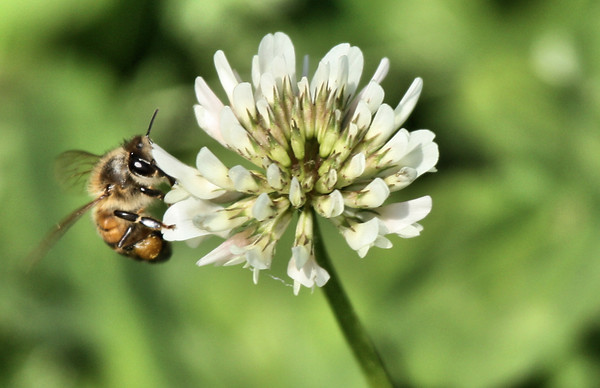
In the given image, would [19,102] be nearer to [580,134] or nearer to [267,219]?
[267,219]

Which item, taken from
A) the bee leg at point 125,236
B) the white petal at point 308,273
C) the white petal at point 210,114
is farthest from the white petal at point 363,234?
the bee leg at point 125,236

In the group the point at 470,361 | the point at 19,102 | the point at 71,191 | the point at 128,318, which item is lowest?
the point at 470,361

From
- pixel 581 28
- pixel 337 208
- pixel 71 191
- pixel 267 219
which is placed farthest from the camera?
pixel 581 28

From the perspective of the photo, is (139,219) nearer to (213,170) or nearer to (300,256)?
(213,170)

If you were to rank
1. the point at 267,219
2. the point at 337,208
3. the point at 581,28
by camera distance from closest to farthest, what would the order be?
the point at 337,208
the point at 267,219
the point at 581,28

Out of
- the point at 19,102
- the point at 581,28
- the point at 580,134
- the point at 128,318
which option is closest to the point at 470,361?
the point at 580,134

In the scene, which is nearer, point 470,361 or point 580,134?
point 470,361

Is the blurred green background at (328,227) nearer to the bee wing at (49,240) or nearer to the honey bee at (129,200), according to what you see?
the honey bee at (129,200)
